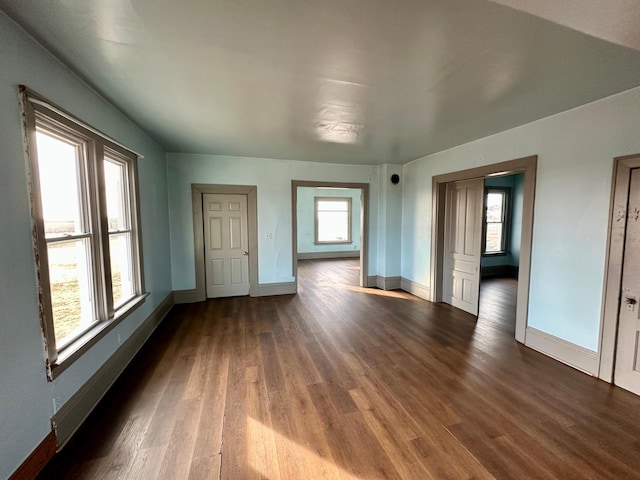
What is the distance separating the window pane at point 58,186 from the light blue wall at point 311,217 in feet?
23.7

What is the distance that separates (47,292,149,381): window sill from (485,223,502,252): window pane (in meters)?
7.44

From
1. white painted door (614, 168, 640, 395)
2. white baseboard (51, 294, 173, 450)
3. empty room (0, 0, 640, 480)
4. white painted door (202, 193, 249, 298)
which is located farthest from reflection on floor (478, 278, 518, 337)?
white baseboard (51, 294, 173, 450)

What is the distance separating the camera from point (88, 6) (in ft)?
4.37

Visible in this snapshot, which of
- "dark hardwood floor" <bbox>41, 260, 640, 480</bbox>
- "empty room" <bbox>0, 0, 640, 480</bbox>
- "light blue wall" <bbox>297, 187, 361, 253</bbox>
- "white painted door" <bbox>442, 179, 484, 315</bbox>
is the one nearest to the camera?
"empty room" <bbox>0, 0, 640, 480</bbox>

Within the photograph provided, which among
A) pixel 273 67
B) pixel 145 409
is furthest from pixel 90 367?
pixel 273 67

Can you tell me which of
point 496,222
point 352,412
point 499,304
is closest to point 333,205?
point 496,222

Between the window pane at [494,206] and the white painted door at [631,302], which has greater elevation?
the window pane at [494,206]

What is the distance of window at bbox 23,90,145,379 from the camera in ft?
5.43

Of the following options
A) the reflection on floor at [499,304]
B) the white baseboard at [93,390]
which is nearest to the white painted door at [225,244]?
the white baseboard at [93,390]

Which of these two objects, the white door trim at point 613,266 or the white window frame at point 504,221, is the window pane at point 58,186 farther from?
the white window frame at point 504,221

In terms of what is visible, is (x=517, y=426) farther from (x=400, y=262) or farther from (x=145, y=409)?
(x=400, y=262)

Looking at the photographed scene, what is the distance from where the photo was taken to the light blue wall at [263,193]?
450 cm

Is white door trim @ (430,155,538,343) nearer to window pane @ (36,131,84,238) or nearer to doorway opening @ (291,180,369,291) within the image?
window pane @ (36,131,84,238)

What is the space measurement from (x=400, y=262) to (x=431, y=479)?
426 centimetres
